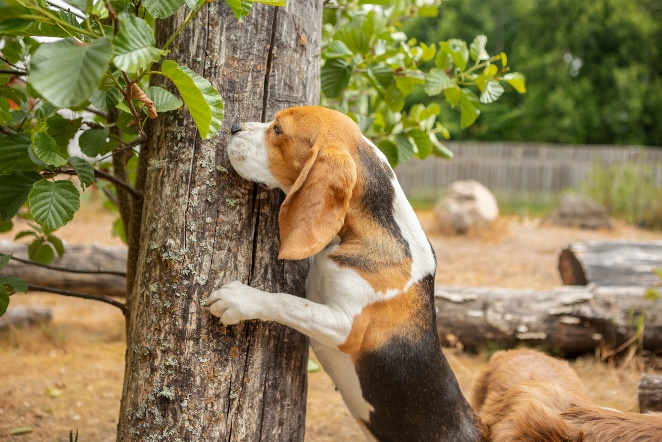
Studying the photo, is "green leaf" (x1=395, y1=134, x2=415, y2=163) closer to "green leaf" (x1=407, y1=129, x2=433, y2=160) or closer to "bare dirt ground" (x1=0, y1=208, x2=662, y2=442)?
"green leaf" (x1=407, y1=129, x2=433, y2=160)

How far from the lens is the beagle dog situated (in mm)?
2156

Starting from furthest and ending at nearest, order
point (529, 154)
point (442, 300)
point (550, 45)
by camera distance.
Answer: point (550, 45), point (529, 154), point (442, 300)

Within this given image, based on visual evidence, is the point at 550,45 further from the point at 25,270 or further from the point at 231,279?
the point at 231,279

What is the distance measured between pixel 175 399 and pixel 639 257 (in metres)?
5.45

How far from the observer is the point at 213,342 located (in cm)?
225

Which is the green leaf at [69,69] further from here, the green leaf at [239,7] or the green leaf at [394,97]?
the green leaf at [394,97]

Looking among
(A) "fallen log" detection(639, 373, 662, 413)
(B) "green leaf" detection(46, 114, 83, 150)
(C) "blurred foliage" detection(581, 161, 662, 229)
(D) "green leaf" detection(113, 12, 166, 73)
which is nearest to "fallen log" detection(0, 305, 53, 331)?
(B) "green leaf" detection(46, 114, 83, 150)

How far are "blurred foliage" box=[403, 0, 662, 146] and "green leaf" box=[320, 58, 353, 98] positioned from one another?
24.4m

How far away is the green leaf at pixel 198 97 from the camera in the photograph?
1.78 m

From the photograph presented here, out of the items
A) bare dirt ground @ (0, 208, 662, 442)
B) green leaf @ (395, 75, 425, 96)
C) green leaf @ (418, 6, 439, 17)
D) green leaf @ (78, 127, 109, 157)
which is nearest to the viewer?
green leaf @ (78, 127, 109, 157)

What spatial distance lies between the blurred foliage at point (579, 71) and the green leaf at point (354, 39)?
79.9 ft

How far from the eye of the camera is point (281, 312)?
218 centimetres

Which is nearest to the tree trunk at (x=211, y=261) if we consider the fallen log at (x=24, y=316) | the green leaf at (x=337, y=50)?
the green leaf at (x=337, y=50)

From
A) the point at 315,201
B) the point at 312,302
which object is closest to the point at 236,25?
the point at 315,201
